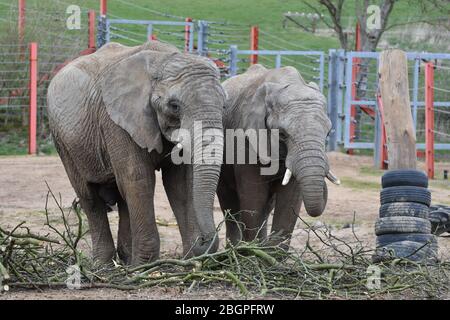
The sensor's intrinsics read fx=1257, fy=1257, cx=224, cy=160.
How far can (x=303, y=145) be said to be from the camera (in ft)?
30.3

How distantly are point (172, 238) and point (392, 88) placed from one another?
3109mm

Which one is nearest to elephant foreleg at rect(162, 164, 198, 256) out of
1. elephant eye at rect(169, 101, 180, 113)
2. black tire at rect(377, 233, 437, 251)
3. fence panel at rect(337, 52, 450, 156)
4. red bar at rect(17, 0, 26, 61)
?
elephant eye at rect(169, 101, 180, 113)

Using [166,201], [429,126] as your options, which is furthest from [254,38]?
[166,201]

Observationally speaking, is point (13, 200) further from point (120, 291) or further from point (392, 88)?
point (120, 291)

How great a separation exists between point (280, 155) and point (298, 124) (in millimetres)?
383

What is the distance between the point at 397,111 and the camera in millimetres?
10219

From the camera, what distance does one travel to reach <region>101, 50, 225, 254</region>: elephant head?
348 inches

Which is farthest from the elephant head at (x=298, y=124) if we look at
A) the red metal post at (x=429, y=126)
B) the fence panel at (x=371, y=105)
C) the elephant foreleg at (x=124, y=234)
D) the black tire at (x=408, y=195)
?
the fence panel at (x=371, y=105)

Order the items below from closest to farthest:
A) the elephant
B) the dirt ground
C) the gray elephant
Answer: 1. the elephant
2. the gray elephant
3. the dirt ground

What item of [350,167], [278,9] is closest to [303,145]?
[350,167]

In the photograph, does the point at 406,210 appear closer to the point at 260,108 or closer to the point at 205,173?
the point at 260,108

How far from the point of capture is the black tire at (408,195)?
31.8 feet

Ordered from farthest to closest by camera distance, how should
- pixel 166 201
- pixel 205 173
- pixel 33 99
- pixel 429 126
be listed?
pixel 33 99, pixel 429 126, pixel 166 201, pixel 205 173

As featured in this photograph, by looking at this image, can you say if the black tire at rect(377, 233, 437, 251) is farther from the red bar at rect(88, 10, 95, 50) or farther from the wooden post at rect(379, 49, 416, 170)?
the red bar at rect(88, 10, 95, 50)
